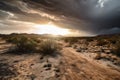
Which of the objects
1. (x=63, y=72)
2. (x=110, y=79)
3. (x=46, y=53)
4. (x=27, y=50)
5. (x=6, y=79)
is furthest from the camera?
(x=27, y=50)

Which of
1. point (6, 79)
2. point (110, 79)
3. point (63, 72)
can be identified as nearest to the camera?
point (6, 79)

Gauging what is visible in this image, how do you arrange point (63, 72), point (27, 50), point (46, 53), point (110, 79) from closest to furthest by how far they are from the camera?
point (110, 79) → point (63, 72) → point (46, 53) → point (27, 50)

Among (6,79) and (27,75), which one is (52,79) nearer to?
(27,75)

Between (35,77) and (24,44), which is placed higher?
(24,44)

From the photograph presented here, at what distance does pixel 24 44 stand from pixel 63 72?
7.72m

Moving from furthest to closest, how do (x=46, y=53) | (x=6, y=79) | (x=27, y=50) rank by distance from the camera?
(x=27, y=50) < (x=46, y=53) < (x=6, y=79)

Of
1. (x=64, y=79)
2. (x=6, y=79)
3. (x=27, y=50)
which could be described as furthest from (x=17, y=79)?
(x=27, y=50)

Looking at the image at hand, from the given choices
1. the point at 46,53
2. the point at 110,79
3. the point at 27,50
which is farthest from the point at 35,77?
the point at 27,50

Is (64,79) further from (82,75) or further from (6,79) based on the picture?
(6,79)

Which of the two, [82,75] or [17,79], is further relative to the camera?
[82,75]

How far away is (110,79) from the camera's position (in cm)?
657

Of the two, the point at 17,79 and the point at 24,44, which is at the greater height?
the point at 24,44

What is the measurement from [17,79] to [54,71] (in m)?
2.05

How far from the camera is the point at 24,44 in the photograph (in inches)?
542
